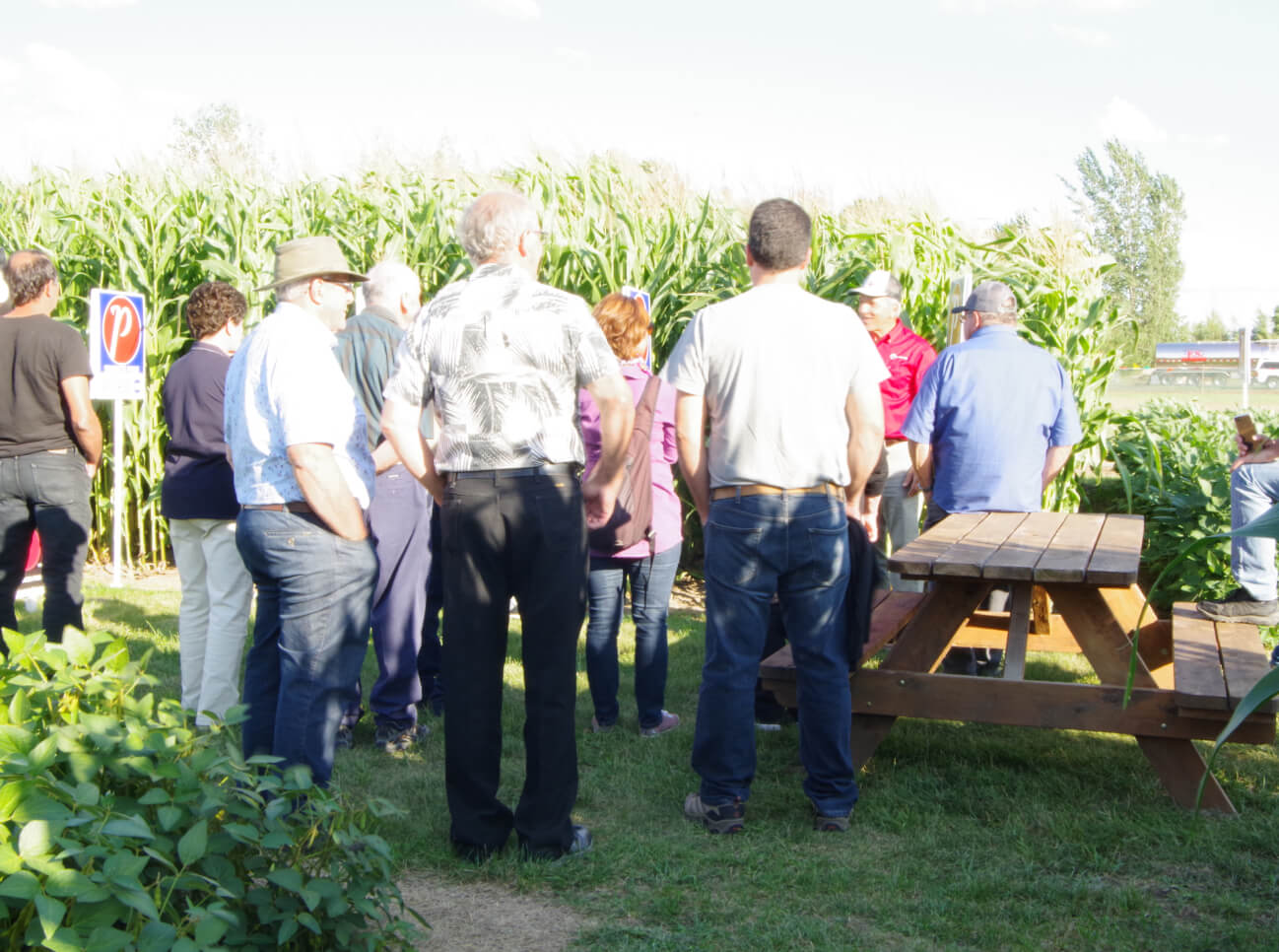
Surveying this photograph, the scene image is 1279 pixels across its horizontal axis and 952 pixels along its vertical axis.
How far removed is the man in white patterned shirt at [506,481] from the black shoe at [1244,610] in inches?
107

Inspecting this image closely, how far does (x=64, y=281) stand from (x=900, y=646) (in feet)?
23.0

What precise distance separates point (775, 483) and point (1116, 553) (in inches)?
54.3

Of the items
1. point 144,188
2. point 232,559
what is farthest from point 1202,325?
point 232,559

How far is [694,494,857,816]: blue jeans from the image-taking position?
3719mm

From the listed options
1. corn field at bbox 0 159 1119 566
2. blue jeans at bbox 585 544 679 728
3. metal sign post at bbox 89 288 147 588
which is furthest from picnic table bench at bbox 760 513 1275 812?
metal sign post at bbox 89 288 147 588

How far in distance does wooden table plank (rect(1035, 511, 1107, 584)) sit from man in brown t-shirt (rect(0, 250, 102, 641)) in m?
3.90

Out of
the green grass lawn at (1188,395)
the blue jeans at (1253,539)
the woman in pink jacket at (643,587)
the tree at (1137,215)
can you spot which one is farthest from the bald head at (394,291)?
the tree at (1137,215)

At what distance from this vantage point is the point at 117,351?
7.66 meters

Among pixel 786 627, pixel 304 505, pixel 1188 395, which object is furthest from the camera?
pixel 1188 395

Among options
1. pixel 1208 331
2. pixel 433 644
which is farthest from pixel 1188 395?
pixel 1208 331

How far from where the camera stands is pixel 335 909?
2.32m

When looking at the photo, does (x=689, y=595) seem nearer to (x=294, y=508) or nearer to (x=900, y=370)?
(x=900, y=370)

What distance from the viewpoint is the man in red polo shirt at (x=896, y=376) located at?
6020mm

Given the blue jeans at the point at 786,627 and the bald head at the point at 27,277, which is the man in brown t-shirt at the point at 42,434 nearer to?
the bald head at the point at 27,277
